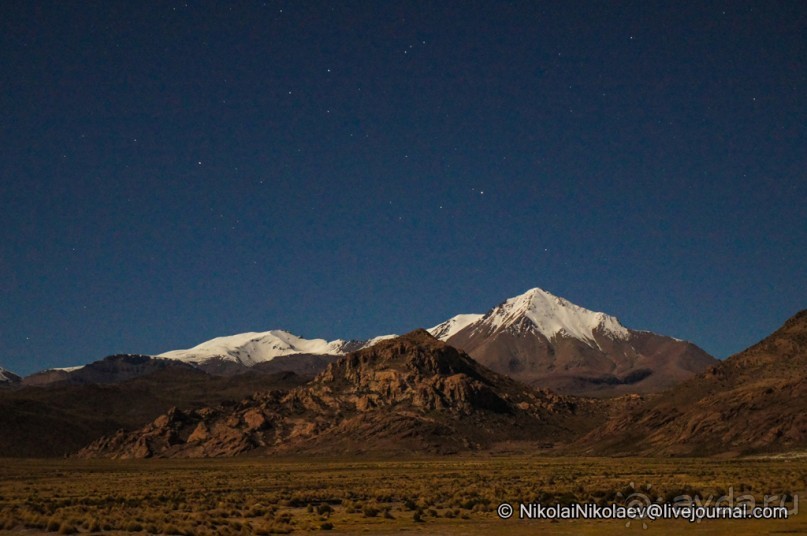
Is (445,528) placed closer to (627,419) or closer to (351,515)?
(351,515)

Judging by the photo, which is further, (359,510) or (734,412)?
(734,412)

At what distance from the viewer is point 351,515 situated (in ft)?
152

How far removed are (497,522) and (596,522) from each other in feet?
16.6

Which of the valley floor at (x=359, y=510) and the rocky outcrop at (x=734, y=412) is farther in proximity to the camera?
the rocky outcrop at (x=734, y=412)

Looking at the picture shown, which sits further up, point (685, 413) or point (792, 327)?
point (792, 327)

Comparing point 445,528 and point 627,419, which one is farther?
point 627,419

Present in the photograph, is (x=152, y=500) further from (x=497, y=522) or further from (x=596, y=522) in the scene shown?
(x=596, y=522)

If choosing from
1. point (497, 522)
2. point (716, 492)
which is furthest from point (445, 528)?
point (716, 492)

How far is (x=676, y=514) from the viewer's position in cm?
4041

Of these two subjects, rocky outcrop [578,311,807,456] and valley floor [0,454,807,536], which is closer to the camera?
valley floor [0,454,807,536]

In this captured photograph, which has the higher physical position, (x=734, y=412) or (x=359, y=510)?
(x=734, y=412)

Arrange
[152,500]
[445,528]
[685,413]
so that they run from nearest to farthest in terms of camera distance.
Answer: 1. [445,528]
2. [152,500]
3. [685,413]

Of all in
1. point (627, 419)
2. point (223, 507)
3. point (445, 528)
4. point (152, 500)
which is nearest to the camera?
point (445, 528)

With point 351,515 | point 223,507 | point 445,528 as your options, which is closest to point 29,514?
point 223,507
